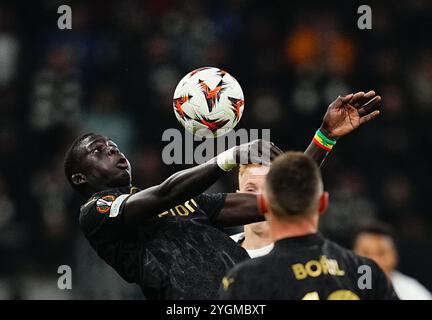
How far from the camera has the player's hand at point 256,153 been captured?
4.46 meters

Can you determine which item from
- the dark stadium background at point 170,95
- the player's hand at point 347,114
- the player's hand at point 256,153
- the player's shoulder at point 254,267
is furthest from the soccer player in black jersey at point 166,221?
the dark stadium background at point 170,95

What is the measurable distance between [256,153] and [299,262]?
0.95 m

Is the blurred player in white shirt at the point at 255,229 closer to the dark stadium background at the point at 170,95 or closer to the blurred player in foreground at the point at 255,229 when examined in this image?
the blurred player in foreground at the point at 255,229

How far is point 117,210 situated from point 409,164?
6.41 meters

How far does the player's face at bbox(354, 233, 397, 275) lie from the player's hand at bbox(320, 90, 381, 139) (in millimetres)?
2222

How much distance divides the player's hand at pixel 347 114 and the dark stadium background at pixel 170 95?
13.5 feet

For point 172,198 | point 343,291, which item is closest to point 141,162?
point 172,198

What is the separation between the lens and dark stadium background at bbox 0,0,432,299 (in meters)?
9.72

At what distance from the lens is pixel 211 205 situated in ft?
18.0

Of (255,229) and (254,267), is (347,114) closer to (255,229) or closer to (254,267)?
(255,229)

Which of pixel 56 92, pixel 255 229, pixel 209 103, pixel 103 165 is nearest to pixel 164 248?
pixel 103 165

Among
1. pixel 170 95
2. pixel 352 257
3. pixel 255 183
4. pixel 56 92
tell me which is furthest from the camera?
pixel 56 92

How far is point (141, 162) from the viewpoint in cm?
1016

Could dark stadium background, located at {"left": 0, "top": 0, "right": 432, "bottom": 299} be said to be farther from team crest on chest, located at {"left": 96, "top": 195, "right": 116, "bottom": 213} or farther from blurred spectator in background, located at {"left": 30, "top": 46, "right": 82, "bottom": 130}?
team crest on chest, located at {"left": 96, "top": 195, "right": 116, "bottom": 213}
